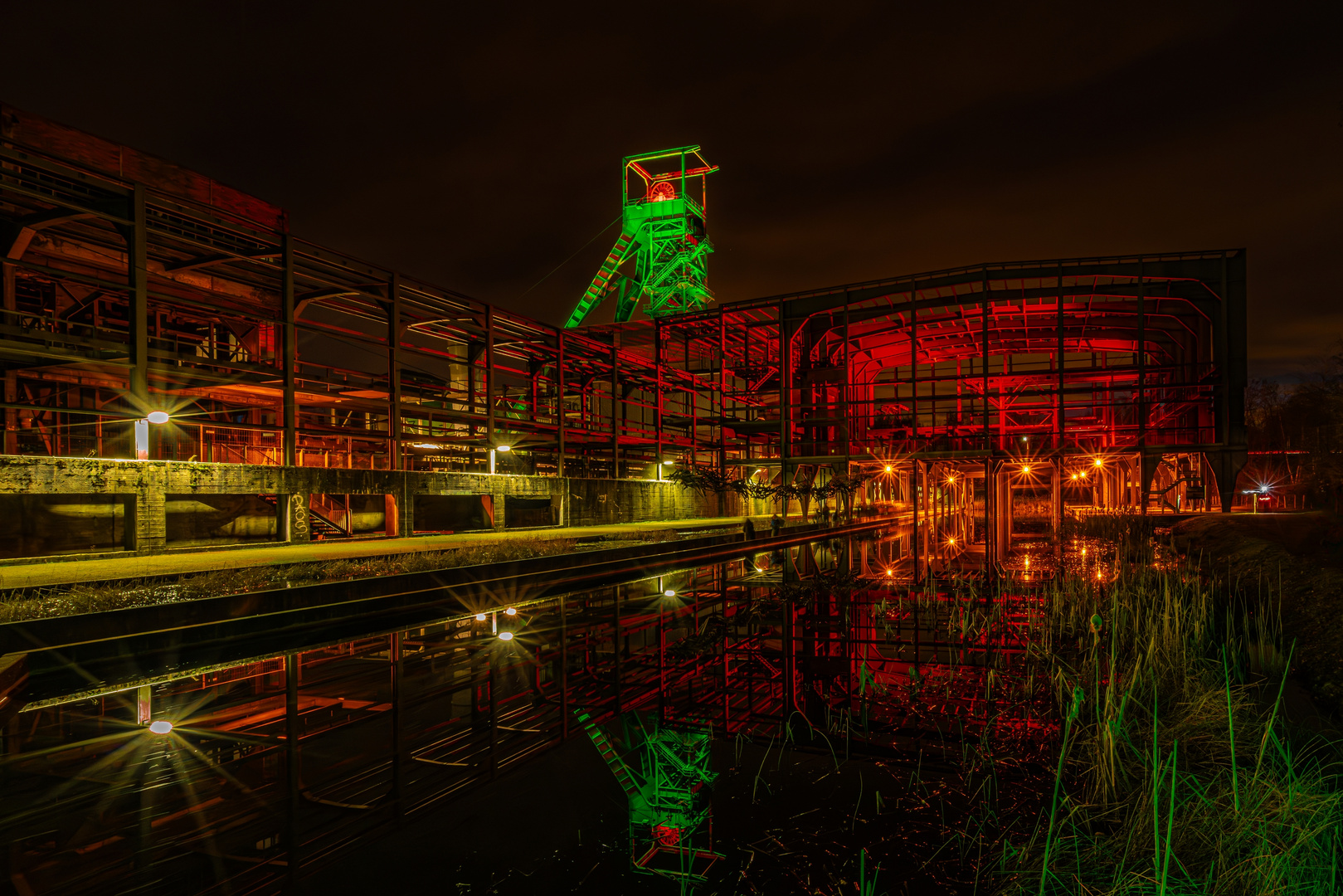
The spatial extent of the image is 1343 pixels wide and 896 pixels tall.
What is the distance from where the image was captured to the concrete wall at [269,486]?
1127 centimetres

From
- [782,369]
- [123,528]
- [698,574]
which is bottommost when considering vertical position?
[698,574]

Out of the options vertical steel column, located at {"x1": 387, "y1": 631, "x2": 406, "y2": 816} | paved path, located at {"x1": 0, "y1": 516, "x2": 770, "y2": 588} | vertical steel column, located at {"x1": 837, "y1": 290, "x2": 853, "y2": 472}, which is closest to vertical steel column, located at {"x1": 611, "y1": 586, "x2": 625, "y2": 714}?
vertical steel column, located at {"x1": 387, "y1": 631, "x2": 406, "y2": 816}

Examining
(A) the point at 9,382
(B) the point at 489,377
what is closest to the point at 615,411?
(B) the point at 489,377

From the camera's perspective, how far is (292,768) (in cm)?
426

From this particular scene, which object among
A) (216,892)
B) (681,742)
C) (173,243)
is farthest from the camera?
(173,243)

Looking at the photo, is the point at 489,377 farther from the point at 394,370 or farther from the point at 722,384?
the point at 722,384

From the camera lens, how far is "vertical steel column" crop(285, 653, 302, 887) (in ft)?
10.6

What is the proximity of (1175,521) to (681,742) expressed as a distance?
74.2 ft

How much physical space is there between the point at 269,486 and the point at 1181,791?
15309 millimetres

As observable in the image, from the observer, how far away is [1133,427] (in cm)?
2255

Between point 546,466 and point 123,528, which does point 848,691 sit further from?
point 546,466

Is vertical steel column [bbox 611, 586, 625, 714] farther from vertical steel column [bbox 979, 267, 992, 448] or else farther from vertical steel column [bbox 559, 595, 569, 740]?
vertical steel column [bbox 979, 267, 992, 448]

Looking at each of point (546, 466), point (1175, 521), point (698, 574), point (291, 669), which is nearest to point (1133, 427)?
point (1175, 521)

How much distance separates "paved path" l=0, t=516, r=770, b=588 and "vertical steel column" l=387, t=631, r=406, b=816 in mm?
3618
